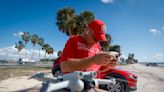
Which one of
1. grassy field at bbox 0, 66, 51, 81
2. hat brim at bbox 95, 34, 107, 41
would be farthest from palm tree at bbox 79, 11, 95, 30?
hat brim at bbox 95, 34, 107, 41

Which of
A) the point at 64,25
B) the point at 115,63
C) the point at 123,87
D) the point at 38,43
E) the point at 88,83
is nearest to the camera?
the point at 88,83

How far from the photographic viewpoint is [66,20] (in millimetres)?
53469

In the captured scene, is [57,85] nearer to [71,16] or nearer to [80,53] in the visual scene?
[80,53]

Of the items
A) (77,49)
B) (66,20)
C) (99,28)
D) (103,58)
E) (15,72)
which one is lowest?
(15,72)

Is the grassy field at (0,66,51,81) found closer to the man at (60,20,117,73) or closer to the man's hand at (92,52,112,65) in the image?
the man at (60,20,117,73)

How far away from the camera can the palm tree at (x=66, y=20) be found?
53.1m

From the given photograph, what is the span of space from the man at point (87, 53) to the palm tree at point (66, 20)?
49.8 m

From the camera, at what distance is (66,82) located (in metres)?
1.53

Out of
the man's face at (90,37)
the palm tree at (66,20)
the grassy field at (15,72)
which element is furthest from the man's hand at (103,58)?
the palm tree at (66,20)

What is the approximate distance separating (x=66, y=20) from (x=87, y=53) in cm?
5077

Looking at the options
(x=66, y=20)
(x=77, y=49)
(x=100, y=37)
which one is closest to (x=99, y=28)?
(x=100, y=37)

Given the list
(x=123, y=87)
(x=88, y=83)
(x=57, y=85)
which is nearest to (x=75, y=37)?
(x=88, y=83)

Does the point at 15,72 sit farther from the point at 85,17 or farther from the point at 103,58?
the point at 103,58

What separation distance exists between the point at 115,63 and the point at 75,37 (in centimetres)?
70
